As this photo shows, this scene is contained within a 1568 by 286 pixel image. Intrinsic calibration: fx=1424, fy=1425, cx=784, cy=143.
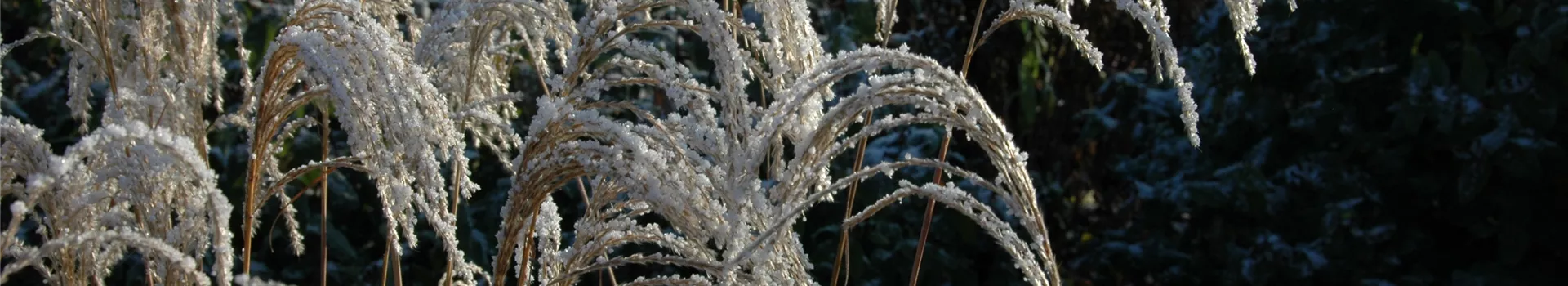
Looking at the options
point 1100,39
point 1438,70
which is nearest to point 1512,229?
point 1438,70

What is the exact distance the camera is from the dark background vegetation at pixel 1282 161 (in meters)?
2.88

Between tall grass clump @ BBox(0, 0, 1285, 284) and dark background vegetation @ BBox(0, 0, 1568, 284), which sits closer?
tall grass clump @ BBox(0, 0, 1285, 284)

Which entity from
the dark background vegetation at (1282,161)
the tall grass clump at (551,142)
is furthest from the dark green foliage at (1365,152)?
the tall grass clump at (551,142)

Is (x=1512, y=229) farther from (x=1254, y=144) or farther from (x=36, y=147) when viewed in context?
(x=36, y=147)

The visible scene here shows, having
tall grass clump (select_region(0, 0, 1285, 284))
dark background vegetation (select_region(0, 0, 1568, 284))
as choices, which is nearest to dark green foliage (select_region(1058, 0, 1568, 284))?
dark background vegetation (select_region(0, 0, 1568, 284))

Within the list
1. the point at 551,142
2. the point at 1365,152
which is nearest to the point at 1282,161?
the point at 1365,152

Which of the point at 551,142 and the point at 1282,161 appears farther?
the point at 1282,161

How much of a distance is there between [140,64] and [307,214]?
1443 millimetres

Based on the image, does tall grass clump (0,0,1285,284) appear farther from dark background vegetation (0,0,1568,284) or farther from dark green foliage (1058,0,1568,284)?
dark green foliage (1058,0,1568,284)

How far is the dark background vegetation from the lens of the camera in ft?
9.43

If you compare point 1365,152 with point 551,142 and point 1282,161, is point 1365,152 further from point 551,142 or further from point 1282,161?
point 551,142

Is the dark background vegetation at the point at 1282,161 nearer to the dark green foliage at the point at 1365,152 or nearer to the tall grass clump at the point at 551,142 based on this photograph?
the dark green foliage at the point at 1365,152

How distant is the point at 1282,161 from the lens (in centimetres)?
315

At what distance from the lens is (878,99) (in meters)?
1.14
